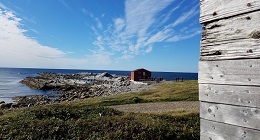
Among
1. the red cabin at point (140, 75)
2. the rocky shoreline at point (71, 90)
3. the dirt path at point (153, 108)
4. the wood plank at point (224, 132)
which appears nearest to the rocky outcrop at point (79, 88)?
the rocky shoreline at point (71, 90)

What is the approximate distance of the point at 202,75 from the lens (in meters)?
Answer: 3.01

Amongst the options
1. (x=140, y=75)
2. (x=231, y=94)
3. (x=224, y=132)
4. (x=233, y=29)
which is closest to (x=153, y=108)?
(x=224, y=132)

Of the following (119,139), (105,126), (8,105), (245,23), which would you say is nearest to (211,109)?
(245,23)

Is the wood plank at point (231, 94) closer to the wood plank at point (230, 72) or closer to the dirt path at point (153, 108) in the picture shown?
the wood plank at point (230, 72)

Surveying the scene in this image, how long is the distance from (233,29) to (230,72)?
1.68 ft

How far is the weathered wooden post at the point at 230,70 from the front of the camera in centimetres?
247

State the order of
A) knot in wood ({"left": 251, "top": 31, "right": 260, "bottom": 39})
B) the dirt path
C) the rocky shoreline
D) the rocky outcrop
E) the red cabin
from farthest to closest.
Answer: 1. the red cabin
2. the rocky outcrop
3. the rocky shoreline
4. the dirt path
5. knot in wood ({"left": 251, "top": 31, "right": 260, "bottom": 39})

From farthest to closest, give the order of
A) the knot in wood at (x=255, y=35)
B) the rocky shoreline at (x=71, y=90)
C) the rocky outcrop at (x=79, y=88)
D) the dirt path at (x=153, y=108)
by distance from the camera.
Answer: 1. the rocky outcrop at (x=79, y=88)
2. the rocky shoreline at (x=71, y=90)
3. the dirt path at (x=153, y=108)
4. the knot in wood at (x=255, y=35)

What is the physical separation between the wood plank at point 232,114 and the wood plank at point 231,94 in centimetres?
6

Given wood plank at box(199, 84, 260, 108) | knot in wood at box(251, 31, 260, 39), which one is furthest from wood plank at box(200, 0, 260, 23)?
wood plank at box(199, 84, 260, 108)

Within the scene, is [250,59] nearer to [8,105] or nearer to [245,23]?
[245,23]

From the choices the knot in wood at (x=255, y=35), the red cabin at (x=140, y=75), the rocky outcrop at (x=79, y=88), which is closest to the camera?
the knot in wood at (x=255, y=35)

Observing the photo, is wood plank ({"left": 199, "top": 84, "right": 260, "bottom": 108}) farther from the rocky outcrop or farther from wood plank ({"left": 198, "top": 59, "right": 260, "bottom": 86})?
the rocky outcrop

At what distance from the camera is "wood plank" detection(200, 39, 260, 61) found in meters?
2.49
